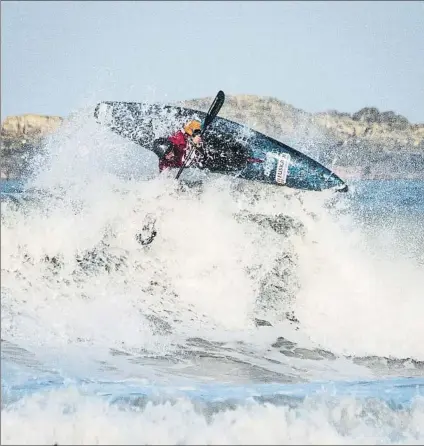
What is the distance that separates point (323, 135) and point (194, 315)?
48.2ft

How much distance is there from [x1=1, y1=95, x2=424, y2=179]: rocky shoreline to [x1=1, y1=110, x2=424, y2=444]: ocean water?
1.60 meters

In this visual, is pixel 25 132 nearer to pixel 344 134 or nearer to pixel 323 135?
pixel 323 135

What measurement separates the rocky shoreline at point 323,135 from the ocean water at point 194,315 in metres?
1.60

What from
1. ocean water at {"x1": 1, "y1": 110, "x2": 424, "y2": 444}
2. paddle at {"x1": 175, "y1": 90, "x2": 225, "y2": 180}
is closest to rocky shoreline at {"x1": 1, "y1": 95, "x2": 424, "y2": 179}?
paddle at {"x1": 175, "y1": 90, "x2": 225, "y2": 180}

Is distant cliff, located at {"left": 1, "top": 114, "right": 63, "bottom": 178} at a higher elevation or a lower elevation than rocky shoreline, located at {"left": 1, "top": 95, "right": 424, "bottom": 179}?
lower

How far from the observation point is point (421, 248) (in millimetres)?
12234

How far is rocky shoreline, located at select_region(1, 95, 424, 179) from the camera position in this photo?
42.7 ft

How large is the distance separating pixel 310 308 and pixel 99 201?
263 centimetres

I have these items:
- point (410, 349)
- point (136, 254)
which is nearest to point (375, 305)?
point (410, 349)

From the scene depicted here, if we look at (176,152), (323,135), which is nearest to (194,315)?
(176,152)

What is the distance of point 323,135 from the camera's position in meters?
20.0

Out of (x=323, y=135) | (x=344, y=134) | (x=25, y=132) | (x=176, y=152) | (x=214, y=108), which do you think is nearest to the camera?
(x=214, y=108)

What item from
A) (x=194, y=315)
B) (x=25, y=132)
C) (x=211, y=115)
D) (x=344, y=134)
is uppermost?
(x=344, y=134)

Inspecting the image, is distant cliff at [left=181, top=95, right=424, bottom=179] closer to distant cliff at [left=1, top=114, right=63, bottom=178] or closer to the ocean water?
the ocean water
